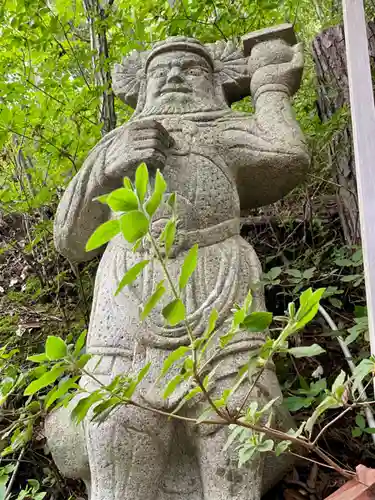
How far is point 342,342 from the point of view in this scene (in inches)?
94.3

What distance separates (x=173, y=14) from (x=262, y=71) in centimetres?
159

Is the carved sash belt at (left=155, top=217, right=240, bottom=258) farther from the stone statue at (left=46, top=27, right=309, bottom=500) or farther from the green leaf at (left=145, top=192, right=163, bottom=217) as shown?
the green leaf at (left=145, top=192, right=163, bottom=217)

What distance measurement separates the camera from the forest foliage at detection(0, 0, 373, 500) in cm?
302

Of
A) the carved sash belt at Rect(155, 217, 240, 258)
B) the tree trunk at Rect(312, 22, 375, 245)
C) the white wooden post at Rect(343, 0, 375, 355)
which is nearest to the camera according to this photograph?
the white wooden post at Rect(343, 0, 375, 355)

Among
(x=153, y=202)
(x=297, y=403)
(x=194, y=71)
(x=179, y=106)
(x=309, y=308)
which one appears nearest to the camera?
(x=153, y=202)

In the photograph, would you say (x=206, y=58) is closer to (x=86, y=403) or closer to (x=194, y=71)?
(x=194, y=71)

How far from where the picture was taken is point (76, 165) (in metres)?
3.19

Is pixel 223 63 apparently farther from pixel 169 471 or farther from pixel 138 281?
pixel 169 471

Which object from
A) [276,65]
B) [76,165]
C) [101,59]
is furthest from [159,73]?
[101,59]

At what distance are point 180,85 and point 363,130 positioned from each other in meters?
Result: 1.10

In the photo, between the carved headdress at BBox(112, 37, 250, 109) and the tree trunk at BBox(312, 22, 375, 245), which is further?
the tree trunk at BBox(312, 22, 375, 245)

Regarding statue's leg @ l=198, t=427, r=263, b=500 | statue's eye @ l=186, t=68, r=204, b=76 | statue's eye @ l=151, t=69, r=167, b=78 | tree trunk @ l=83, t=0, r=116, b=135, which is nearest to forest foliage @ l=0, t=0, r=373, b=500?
tree trunk @ l=83, t=0, r=116, b=135

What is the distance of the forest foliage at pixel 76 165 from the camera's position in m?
3.02

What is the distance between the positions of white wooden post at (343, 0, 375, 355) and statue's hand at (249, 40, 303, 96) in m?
0.57
